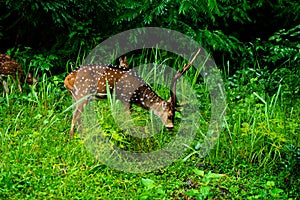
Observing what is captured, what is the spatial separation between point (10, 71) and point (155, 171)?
2525 mm

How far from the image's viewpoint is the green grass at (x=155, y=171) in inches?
177

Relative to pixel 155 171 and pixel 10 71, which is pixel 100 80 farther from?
pixel 10 71

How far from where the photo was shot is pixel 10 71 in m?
6.30

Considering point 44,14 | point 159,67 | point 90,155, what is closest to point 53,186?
point 90,155

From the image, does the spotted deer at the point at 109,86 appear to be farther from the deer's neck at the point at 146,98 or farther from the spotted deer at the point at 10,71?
the spotted deer at the point at 10,71

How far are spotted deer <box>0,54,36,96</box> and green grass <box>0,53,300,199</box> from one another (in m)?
0.53

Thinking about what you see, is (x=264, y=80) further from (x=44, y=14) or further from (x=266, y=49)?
(x=44, y=14)

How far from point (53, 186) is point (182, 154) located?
4.54 feet

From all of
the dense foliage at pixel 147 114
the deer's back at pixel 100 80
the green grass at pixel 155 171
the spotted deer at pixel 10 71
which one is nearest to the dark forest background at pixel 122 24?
the dense foliage at pixel 147 114

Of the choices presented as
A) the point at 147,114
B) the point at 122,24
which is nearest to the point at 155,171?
the point at 147,114

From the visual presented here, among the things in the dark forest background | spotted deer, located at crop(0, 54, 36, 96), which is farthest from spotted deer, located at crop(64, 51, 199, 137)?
spotted deer, located at crop(0, 54, 36, 96)

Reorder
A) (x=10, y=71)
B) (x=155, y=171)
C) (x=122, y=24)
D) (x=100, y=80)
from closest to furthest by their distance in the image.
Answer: (x=155, y=171), (x=100, y=80), (x=10, y=71), (x=122, y=24)

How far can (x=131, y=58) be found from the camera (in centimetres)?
689

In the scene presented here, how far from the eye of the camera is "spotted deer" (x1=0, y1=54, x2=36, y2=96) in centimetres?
626
